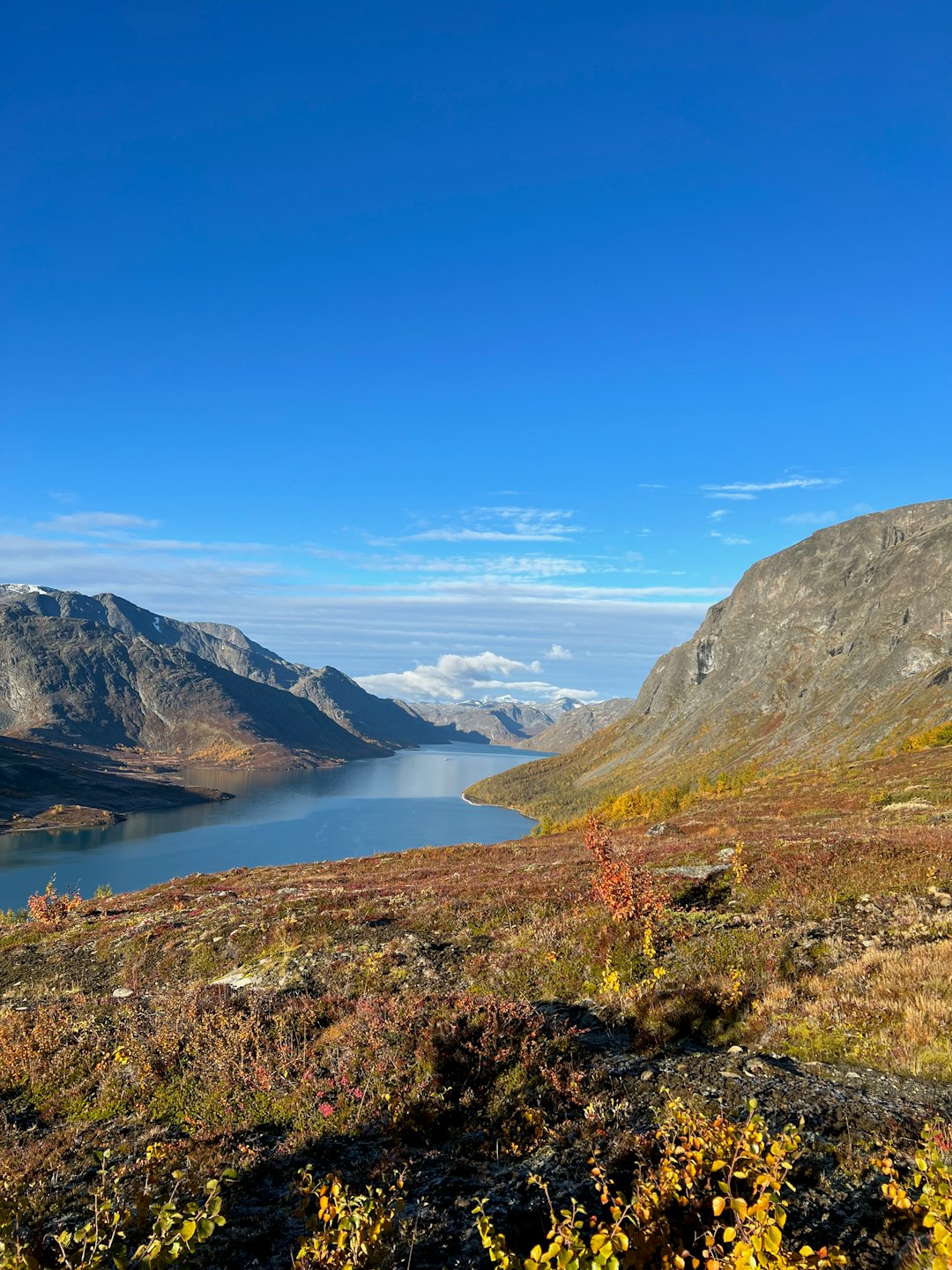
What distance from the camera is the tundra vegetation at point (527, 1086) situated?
18.0ft

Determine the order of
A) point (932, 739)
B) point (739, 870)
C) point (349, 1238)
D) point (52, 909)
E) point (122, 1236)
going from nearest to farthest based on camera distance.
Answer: point (349, 1238) → point (122, 1236) → point (739, 870) → point (52, 909) → point (932, 739)

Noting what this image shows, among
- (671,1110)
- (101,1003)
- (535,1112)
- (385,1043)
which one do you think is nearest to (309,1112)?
(385,1043)

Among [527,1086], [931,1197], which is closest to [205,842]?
[527,1086]

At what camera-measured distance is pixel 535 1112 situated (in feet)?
26.7

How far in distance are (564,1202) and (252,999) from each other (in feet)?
29.1

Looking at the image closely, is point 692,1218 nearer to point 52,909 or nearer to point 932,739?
point 52,909

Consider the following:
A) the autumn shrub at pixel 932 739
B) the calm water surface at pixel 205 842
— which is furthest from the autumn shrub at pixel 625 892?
the calm water surface at pixel 205 842

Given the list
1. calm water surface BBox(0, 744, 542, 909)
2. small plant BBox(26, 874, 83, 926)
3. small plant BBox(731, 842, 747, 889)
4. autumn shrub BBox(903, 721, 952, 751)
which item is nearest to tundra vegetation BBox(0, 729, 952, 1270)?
small plant BBox(731, 842, 747, 889)

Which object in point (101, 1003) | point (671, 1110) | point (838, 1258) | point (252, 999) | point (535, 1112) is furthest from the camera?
point (101, 1003)

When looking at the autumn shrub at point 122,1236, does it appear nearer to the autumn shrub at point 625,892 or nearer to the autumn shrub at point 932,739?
the autumn shrub at point 625,892

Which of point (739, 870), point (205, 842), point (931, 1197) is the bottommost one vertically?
point (205, 842)

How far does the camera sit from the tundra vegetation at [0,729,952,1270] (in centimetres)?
548

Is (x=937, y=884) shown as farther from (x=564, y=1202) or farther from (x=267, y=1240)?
(x=267, y=1240)

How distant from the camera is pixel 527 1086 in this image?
8.86 m
